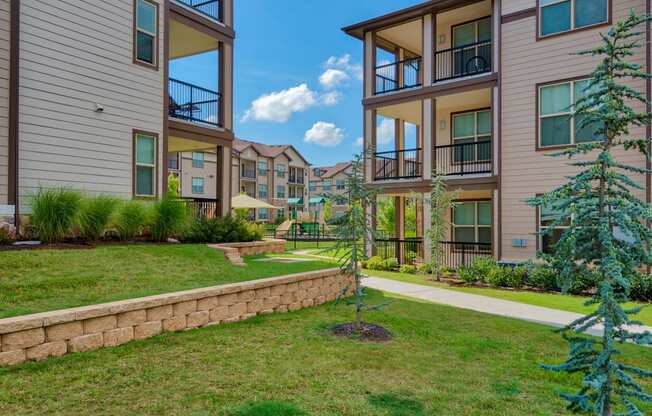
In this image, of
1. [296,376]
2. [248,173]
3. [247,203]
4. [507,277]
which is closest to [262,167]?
[248,173]

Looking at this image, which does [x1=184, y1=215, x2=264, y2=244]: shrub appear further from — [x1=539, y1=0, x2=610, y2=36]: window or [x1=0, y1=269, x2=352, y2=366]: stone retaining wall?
[x1=539, y1=0, x2=610, y2=36]: window

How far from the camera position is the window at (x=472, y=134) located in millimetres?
15156

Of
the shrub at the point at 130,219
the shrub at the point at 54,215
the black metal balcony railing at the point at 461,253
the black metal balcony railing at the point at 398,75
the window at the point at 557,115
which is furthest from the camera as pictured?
the black metal balcony railing at the point at 398,75

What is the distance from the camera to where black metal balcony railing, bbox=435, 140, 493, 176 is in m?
14.8

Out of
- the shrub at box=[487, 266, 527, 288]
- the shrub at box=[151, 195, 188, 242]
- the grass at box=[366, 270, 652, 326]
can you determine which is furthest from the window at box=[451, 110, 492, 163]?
the shrub at box=[151, 195, 188, 242]

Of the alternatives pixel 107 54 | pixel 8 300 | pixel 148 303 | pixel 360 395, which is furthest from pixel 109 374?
pixel 107 54

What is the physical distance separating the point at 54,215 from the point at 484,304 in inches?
334

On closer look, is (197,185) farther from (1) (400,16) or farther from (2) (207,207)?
(1) (400,16)

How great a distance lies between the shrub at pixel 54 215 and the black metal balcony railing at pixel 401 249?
375 inches

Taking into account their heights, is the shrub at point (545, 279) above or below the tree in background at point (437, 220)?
below

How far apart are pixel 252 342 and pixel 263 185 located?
48628mm

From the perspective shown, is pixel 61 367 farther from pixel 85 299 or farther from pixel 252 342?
pixel 252 342

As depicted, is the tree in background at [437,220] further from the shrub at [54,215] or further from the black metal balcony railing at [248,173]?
the black metal balcony railing at [248,173]

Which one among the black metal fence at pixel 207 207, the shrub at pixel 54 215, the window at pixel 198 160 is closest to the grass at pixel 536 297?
the black metal fence at pixel 207 207
